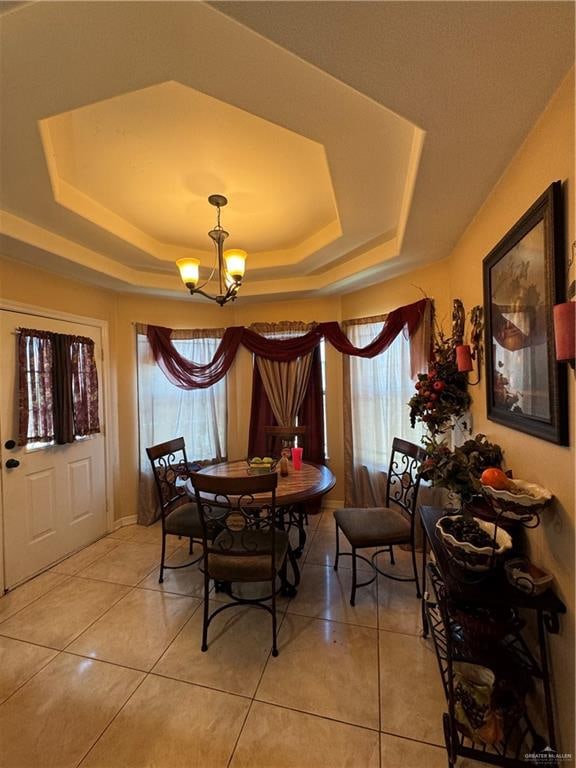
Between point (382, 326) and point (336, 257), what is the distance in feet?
2.68

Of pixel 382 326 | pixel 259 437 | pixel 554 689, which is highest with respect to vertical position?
pixel 382 326

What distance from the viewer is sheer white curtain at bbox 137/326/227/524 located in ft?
11.0

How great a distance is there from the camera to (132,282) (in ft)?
9.73

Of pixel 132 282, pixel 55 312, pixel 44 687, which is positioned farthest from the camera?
pixel 132 282

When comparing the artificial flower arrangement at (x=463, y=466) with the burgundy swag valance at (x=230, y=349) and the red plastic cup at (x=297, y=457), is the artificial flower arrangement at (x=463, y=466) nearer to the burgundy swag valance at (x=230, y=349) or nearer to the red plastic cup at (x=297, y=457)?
the red plastic cup at (x=297, y=457)

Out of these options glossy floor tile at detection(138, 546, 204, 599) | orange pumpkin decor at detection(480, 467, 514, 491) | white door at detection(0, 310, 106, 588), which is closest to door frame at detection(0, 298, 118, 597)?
white door at detection(0, 310, 106, 588)

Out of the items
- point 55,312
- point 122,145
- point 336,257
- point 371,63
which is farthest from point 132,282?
point 371,63

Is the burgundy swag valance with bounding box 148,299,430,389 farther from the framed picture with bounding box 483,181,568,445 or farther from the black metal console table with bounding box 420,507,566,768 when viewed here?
the black metal console table with bounding box 420,507,566,768

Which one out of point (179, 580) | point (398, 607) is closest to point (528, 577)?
point (398, 607)

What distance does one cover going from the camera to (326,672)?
1584mm

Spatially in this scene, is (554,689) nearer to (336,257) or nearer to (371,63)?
(371,63)

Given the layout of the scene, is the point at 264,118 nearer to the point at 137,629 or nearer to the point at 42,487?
the point at 137,629

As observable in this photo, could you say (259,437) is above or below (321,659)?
above

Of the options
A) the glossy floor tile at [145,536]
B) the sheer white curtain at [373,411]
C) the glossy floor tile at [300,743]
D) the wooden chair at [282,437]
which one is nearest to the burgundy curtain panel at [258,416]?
the wooden chair at [282,437]
